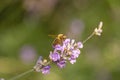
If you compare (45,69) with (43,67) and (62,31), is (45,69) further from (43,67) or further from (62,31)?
(62,31)

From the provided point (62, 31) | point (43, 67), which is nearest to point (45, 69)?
point (43, 67)

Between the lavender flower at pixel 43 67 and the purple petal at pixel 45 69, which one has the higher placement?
the lavender flower at pixel 43 67

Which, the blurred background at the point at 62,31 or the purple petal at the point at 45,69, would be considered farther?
the blurred background at the point at 62,31

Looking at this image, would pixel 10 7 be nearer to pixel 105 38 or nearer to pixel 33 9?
pixel 33 9

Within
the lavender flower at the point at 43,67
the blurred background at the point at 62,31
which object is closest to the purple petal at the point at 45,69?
the lavender flower at the point at 43,67

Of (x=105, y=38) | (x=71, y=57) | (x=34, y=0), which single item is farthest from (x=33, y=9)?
(x=71, y=57)

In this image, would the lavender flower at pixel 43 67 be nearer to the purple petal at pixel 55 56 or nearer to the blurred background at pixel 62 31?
the purple petal at pixel 55 56

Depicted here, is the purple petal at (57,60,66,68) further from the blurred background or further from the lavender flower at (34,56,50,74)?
the blurred background

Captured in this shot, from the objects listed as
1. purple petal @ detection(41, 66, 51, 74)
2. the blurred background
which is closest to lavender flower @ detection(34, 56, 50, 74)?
purple petal @ detection(41, 66, 51, 74)

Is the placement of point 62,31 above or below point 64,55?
above
